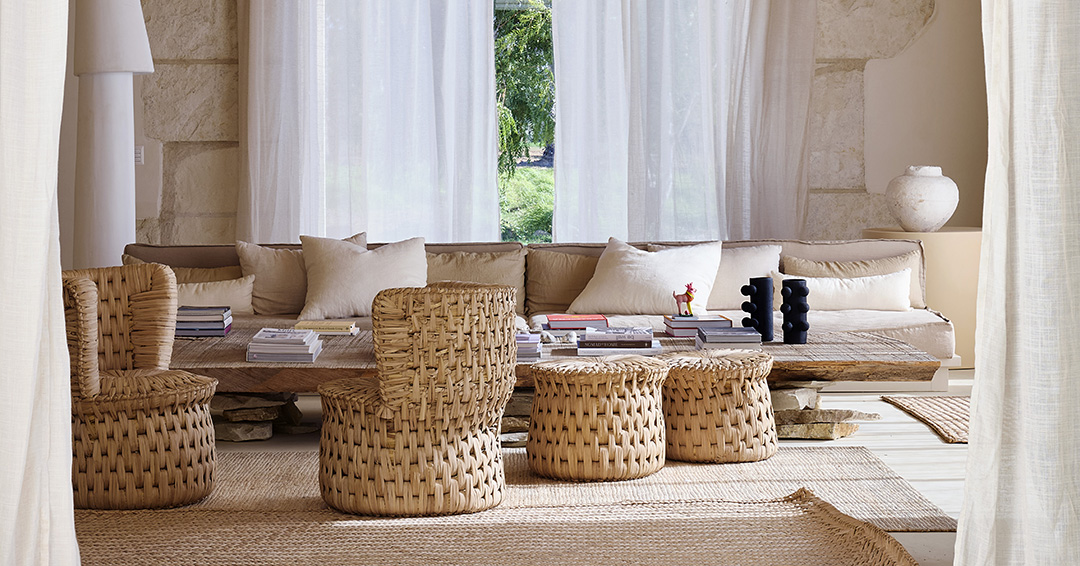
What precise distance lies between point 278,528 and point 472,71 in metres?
3.95

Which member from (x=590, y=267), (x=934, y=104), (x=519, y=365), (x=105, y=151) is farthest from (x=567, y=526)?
(x=934, y=104)

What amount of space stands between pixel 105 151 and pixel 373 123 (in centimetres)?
162

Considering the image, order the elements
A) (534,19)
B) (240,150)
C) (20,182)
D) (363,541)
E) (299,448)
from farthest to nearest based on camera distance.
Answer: (534,19) < (240,150) < (299,448) < (363,541) < (20,182)

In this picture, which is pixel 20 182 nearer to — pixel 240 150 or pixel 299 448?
pixel 299 448

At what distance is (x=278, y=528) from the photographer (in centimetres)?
259

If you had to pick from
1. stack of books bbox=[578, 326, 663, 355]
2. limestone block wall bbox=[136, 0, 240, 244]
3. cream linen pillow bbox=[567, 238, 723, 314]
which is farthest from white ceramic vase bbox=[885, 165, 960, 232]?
limestone block wall bbox=[136, 0, 240, 244]

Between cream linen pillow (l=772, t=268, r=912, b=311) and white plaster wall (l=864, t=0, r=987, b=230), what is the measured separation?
160 cm

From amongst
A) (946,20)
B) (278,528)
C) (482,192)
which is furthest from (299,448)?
(946,20)

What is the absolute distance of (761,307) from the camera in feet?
12.2

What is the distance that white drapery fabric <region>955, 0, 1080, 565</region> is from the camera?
4.75 feet

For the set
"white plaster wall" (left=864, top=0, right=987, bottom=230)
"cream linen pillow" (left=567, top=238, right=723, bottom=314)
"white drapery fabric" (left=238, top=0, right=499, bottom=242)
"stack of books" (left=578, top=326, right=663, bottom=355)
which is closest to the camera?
"stack of books" (left=578, top=326, right=663, bottom=355)

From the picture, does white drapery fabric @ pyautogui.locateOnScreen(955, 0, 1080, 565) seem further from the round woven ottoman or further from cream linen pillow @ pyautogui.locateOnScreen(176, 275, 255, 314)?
cream linen pillow @ pyautogui.locateOnScreen(176, 275, 255, 314)

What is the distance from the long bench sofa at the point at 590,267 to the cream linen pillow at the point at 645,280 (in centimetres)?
4

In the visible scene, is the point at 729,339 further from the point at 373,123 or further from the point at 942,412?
the point at 373,123
